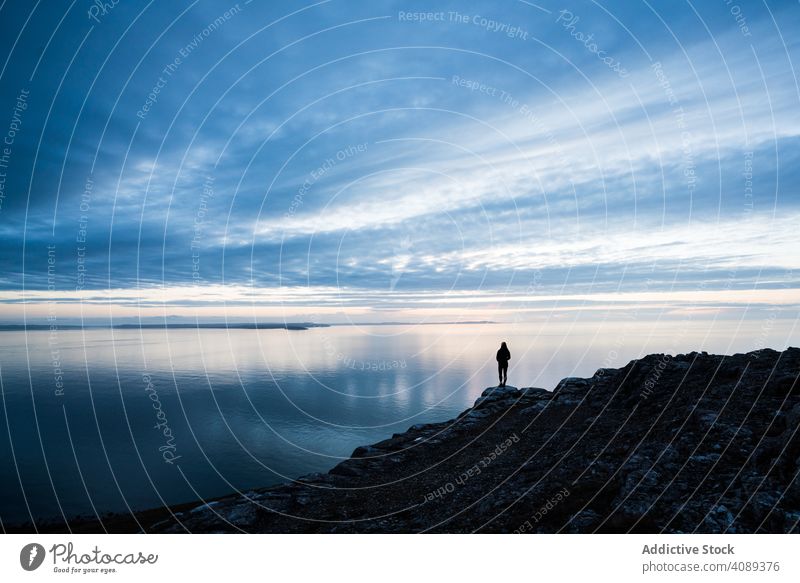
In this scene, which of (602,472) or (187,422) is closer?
(602,472)

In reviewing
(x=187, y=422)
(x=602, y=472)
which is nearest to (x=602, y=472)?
(x=602, y=472)

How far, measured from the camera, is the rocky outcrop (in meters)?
11.4

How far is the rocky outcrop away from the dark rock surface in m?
0.05

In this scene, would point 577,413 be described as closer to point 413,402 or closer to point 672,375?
point 672,375

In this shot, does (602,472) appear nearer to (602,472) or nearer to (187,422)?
(602,472)

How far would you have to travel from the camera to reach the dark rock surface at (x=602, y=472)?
11.4m

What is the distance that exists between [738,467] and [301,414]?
1788 inches

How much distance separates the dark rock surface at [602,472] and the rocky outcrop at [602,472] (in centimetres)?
5

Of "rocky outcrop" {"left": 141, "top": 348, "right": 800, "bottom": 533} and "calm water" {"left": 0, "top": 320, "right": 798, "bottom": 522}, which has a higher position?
"rocky outcrop" {"left": 141, "top": 348, "right": 800, "bottom": 533}

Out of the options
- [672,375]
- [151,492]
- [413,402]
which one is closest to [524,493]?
[672,375]

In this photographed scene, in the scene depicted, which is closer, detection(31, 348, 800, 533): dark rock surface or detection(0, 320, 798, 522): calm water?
detection(31, 348, 800, 533): dark rock surface

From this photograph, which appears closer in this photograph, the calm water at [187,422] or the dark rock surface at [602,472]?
the dark rock surface at [602,472]

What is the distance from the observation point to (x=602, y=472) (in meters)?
14.4

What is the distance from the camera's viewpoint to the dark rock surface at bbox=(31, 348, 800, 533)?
1142 cm
